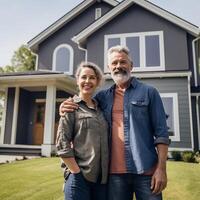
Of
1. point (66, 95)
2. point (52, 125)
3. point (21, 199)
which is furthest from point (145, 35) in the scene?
point (21, 199)

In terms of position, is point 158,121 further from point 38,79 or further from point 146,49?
point 146,49

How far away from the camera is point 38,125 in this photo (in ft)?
44.7

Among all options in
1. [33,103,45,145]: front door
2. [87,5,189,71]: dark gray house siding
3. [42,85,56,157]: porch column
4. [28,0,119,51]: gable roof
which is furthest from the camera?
[28,0,119,51]: gable roof

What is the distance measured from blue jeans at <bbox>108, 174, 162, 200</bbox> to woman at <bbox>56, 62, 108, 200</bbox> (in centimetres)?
7

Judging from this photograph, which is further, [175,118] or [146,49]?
[146,49]

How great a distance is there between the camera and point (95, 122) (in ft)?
7.30

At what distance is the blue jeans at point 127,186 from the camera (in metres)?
2.10

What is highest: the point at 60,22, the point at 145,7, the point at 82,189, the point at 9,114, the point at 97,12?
the point at 97,12

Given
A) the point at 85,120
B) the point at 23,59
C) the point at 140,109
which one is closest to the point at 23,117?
the point at 85,120

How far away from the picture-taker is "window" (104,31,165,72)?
38.7 feet

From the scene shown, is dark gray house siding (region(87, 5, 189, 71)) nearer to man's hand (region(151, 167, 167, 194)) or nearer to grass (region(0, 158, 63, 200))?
grass (region(0, 158, 63, 200))

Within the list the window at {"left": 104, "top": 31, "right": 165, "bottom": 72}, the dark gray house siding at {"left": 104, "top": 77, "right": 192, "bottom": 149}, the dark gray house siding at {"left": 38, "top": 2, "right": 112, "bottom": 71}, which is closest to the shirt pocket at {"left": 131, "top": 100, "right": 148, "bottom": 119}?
the dark gray house siding at {"left": 104, "top": 77, "right": 192, "bottom": 149}

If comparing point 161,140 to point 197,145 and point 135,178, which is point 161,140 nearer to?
point 135,178

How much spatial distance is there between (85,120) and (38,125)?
11895 millimetres
